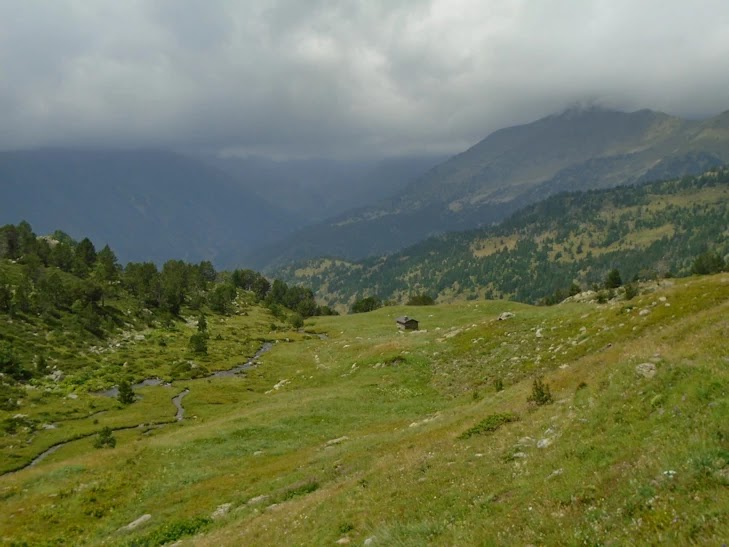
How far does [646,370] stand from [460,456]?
8.21m

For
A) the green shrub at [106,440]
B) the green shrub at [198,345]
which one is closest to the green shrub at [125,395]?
the green shrub at [106,440]

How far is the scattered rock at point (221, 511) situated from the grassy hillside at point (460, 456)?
153mm

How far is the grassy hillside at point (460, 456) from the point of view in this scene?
35.0 ft

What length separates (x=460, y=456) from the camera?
65.5 ft

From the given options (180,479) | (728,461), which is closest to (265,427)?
(180,479)

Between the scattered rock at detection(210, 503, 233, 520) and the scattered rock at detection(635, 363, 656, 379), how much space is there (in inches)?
842

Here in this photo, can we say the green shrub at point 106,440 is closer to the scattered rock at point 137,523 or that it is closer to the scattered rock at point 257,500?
the scattered rock at point 137,523

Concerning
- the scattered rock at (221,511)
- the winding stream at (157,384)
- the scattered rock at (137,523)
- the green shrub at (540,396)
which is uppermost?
the green shrub at (540,396)

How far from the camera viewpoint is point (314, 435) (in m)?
41.8

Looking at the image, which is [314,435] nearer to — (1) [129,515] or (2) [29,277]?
(1) [129,515]

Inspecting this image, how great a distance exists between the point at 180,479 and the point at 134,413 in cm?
4669

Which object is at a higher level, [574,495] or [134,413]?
[574,495]

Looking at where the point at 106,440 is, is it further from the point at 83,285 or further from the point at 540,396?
the point at 83,285

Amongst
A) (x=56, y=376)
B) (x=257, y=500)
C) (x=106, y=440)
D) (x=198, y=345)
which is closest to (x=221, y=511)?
(x=257, y=500)
